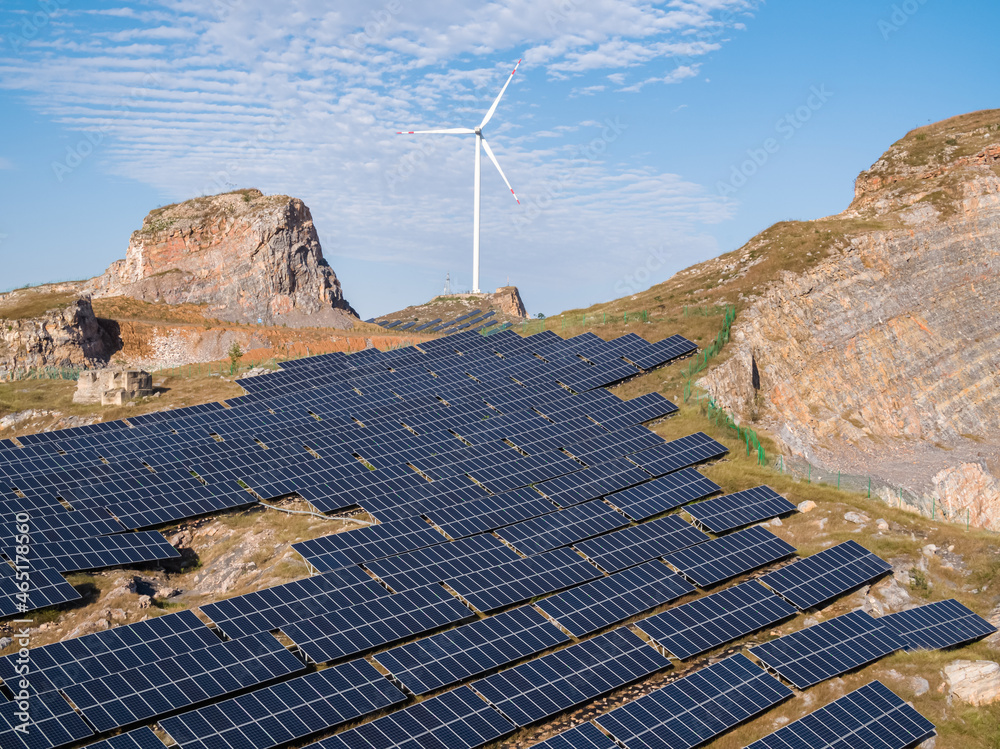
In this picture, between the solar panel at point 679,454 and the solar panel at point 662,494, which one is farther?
the solar panel at point 679,454

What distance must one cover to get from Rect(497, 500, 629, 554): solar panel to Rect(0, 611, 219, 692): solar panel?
45.8 feet

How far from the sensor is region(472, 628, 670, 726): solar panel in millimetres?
26250

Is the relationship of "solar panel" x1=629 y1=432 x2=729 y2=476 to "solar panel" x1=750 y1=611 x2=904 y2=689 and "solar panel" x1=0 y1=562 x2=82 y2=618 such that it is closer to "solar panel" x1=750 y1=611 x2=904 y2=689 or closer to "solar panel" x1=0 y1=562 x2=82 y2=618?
"solar panel" x1=750 y1=611 x2=904 y2=689

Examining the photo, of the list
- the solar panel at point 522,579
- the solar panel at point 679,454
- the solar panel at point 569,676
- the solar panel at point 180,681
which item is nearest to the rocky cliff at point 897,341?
the solar panel at point 679,454

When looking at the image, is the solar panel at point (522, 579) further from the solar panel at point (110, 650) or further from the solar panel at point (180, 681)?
the solar panel at point (110, 650)

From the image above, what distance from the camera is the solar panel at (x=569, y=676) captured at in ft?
86.1

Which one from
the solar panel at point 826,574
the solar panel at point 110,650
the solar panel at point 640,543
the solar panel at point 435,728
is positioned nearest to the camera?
the solar panel at point 435,728

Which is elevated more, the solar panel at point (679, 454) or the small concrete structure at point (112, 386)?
the small concrete structure at point (112, 386)

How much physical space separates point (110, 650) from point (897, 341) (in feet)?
209

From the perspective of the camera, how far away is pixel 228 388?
199 feet

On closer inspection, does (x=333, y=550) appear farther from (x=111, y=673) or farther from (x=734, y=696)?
(x=734, y=696)

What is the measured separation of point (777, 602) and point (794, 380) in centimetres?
3293

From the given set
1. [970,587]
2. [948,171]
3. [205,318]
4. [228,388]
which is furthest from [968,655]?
[205,318]

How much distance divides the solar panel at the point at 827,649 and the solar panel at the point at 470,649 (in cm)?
775
